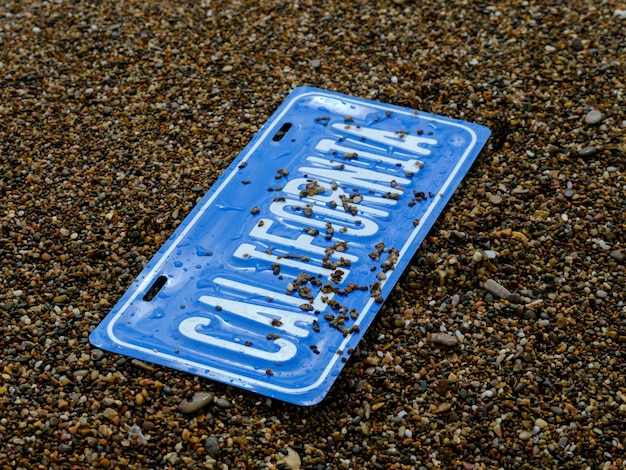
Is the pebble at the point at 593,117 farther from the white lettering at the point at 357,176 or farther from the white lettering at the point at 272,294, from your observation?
the white lettering at the point at 272,294

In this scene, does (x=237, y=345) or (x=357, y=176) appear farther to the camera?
(x=357, y=176)

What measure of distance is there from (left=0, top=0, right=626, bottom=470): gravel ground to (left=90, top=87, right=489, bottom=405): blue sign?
9 centimetres

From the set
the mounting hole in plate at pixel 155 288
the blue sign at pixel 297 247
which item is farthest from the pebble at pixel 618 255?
the mounting hole in plate at pixel 155 288

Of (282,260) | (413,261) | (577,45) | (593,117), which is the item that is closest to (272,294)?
(282,260)

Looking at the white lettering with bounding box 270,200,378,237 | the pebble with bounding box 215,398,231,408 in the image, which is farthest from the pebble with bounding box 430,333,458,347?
the pebble with bounding box 215,398,231,408

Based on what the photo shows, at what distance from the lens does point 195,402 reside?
124 inches

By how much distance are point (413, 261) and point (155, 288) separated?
1.05 meters

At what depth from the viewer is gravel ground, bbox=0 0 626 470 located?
308 centimetres

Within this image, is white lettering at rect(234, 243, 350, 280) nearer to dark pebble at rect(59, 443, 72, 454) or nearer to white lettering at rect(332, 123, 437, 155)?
white lettering at rect(332, 123, 437, 155)

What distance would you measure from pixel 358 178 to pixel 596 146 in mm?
1122

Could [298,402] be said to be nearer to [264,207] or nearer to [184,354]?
[184,354]

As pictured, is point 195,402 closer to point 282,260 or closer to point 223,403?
point 223,403

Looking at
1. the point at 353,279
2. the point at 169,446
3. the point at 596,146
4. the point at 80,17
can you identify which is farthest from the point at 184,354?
the point at 80,17

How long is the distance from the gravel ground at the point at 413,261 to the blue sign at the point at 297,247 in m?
0.09
